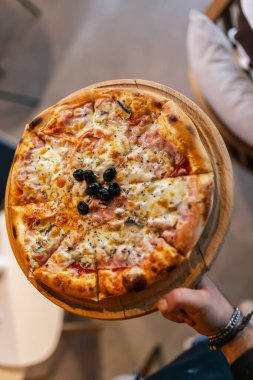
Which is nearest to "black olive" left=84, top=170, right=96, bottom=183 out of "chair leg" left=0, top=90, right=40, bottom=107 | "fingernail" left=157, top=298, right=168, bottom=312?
"fingernail" left=157, top=298, right=168, bottom=312

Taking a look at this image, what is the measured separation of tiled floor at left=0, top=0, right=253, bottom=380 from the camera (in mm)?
2539

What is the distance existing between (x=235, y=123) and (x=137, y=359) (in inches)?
60.5

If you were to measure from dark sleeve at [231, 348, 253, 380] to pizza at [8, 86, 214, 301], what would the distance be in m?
0.36

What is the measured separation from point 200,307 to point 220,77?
3.54 feet

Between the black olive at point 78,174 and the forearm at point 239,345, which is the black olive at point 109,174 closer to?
the black olive at point 78,174

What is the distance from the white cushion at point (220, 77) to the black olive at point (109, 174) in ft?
2.29

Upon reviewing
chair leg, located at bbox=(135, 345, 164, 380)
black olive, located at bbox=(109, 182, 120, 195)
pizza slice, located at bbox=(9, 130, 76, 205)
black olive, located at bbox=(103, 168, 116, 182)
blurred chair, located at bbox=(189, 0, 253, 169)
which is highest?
blurred chair, located at bbox=(189, 0, 253, 169)

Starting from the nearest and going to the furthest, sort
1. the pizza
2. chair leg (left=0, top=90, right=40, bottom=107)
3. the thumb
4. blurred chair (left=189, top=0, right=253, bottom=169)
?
1. the thumb
2. the pizza
3. blurred chair (left=189, top=0, right=253, bottom=169)
4. chair leg (left=0, top=90, right=40, bottom=107)

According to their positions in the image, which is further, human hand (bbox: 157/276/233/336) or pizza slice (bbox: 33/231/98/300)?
pizza slice (bbox: 33/231/98/300)

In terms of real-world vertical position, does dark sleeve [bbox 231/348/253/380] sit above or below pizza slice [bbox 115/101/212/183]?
below

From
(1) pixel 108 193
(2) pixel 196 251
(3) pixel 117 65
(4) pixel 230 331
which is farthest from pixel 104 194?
(3) pixel 117 65

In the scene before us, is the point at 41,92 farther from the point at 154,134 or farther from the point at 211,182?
the point at 211,182

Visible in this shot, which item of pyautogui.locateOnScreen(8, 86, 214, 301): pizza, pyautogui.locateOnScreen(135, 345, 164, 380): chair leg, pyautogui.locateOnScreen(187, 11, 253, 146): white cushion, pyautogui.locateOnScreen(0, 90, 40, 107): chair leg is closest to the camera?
pyautogui.locateOnScreen(8, 86, 214, 301): pizza

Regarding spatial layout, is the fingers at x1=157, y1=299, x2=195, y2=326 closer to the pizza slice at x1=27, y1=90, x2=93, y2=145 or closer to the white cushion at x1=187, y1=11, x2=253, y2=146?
the pizza slice at x1=27, y1=90, x2=93, y2=145
